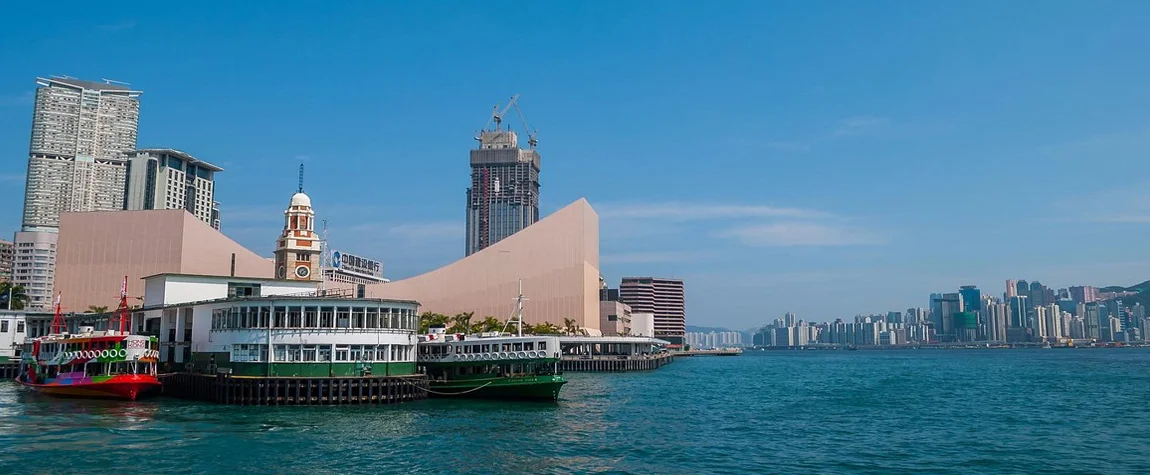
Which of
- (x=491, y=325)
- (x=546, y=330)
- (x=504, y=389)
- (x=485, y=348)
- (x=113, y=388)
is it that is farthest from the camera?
(x=546, y=330)

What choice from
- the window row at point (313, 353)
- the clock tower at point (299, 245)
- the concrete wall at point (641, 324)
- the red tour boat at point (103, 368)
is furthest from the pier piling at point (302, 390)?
the concrete wall at point (641, 324)

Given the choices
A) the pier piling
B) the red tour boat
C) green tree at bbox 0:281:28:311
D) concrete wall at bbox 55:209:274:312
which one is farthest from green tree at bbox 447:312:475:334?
the pier piling

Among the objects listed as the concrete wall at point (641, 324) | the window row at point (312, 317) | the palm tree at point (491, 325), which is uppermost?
the concrete wall at point (641, 324)

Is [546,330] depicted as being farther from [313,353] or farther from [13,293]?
[313,353]

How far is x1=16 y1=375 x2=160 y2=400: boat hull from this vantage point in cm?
4747

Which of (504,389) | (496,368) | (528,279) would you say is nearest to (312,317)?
(496,368)

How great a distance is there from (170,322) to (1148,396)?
62.5m

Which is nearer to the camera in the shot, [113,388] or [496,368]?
[113,388]

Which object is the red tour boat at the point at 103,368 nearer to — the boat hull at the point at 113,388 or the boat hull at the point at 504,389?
the boat hull at the point at 113,388

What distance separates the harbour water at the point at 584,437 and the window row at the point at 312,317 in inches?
178

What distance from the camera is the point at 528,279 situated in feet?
400

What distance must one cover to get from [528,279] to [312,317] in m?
77.0

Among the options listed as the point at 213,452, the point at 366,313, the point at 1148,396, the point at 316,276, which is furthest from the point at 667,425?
the point at 316,276

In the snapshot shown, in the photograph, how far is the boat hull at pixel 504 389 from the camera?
158 feet
